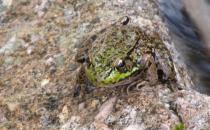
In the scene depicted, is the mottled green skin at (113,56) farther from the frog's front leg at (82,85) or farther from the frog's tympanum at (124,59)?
the frog's front leg at (82,85)

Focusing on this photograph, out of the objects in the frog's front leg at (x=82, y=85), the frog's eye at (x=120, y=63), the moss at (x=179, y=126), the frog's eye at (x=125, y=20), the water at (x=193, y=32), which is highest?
the frog's eye at (x=125, y=20)

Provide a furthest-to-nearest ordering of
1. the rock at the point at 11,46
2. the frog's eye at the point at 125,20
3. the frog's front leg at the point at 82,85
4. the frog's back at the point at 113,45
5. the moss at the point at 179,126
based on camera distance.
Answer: the rock at the point at 11,46 < the frog's eye at the point at 125,20 < the frog's front leg at the point at 82,85 < the frog's back at the point at 113,45 < the moss at the point at 179,126

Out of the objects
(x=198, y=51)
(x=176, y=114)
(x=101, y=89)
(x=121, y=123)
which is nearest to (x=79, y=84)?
(x=101, y=89)

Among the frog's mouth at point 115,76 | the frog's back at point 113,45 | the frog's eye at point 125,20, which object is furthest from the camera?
the frog's eye at point 125,20

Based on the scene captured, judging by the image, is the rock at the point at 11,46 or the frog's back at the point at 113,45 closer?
the frog's back at the point at 113,45

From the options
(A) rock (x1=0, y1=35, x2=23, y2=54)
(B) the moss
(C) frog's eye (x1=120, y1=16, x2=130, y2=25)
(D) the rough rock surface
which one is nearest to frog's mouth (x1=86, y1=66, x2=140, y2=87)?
(D) the rough rock surface

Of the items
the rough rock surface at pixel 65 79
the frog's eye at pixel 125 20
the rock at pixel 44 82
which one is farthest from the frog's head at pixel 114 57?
the rock at pixel 44 82

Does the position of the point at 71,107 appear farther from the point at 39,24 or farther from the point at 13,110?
the point at 39,24

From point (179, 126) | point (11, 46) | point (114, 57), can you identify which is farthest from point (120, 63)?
point (11, 46)

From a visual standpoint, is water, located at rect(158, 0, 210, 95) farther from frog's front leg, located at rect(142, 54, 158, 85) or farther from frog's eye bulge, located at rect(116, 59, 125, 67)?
frog's eye bulge, located at rect(116, 59, 125, 67)
